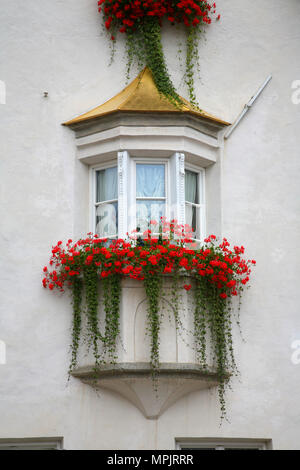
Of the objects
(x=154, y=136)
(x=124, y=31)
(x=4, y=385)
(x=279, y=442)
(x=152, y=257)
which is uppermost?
(x=124, y=31)

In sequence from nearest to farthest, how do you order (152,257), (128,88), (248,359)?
(152,257) → (248,359) → (128,88)

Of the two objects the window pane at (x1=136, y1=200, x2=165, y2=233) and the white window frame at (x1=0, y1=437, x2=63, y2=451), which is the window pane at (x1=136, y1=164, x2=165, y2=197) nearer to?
the window pane at (x1=136, y1=200, x2=165, y2=233)

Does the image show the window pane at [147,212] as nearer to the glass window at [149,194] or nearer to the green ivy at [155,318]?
the glass window at [149,194]

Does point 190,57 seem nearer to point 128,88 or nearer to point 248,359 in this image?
point 128,88

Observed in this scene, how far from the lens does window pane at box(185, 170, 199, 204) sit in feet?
39.8

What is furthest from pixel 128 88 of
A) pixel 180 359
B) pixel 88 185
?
pixel 180 359

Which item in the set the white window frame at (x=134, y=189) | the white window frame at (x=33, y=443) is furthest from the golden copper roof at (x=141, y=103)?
the white window frame at (x=33, y=443)

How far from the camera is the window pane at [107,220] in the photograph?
11.8m

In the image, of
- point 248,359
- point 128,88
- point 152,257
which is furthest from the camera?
point 128,88

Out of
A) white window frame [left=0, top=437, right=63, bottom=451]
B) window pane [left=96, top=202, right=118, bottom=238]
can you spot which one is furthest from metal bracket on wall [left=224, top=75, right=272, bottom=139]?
white window frame [left=0, top=437, right=63, bottom=451]

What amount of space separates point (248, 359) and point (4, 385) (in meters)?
3.32

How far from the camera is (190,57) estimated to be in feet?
40.4

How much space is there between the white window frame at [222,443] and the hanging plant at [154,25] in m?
4.83

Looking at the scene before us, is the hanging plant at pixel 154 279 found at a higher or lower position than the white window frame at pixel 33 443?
higher
